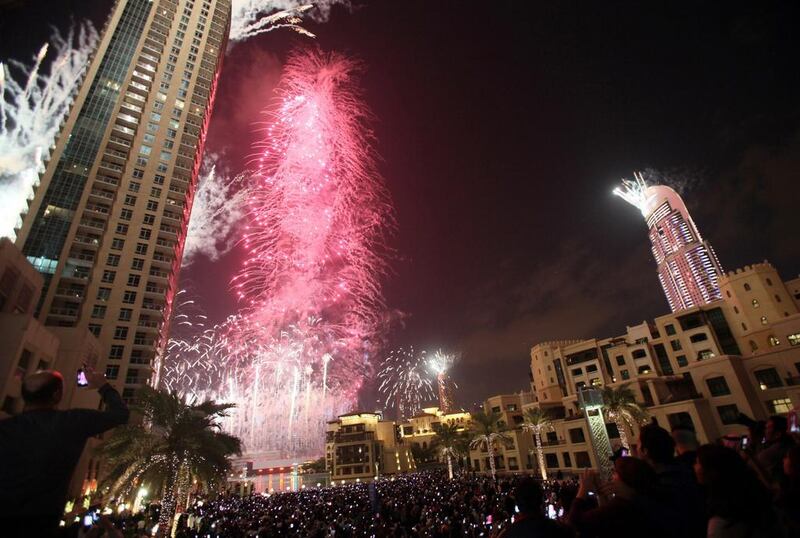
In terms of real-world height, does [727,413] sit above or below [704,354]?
below

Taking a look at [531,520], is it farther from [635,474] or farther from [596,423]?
[596,423]

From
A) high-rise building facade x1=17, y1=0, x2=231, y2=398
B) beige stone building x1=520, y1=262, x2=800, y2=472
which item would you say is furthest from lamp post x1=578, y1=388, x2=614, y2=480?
high-rise building facade x1=17, y1=0, x2=231, y2=398

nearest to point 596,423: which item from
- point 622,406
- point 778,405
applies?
point 622,406

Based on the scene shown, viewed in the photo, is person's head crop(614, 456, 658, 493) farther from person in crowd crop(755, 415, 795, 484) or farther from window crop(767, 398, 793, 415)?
window crop(767, 398, 793, 415)

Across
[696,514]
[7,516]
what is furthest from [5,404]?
[696,514]

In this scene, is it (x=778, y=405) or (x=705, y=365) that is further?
(x=705, y=365)

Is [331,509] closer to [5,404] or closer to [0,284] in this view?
[5,404]
